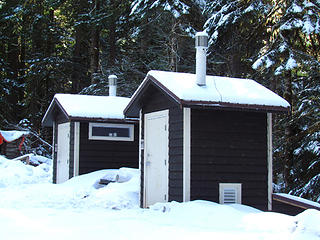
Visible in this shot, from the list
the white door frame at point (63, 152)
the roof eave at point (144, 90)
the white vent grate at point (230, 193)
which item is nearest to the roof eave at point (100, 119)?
the white door frame at point (63, 152)

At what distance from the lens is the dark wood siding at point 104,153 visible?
15586mm

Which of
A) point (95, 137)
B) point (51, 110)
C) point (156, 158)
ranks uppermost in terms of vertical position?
point (51, 110)

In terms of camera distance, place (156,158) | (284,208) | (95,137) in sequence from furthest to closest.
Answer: (95,137), (156,158), (284,208)

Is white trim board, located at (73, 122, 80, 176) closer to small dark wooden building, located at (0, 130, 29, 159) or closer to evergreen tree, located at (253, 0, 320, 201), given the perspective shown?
evergreen tree, located at (253, 0, 320, 201)

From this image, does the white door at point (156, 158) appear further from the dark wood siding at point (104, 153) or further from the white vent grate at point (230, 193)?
the dark wood siding at point (104, 153)

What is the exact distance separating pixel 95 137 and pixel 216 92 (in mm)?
6658

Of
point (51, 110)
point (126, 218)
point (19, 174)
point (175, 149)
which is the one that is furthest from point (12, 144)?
point (126, 218)

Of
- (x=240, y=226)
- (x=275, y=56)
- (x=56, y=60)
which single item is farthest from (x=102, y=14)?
(x=240, y=226)

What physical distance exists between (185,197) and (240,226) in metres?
2.35

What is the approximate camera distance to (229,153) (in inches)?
404

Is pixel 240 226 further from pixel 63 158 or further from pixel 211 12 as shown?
pixel 211 12

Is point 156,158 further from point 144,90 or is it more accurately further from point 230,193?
point 230,193

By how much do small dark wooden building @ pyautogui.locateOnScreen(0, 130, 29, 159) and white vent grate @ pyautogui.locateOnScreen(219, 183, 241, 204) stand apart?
17.9 metres

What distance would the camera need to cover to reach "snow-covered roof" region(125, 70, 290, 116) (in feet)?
31.6
